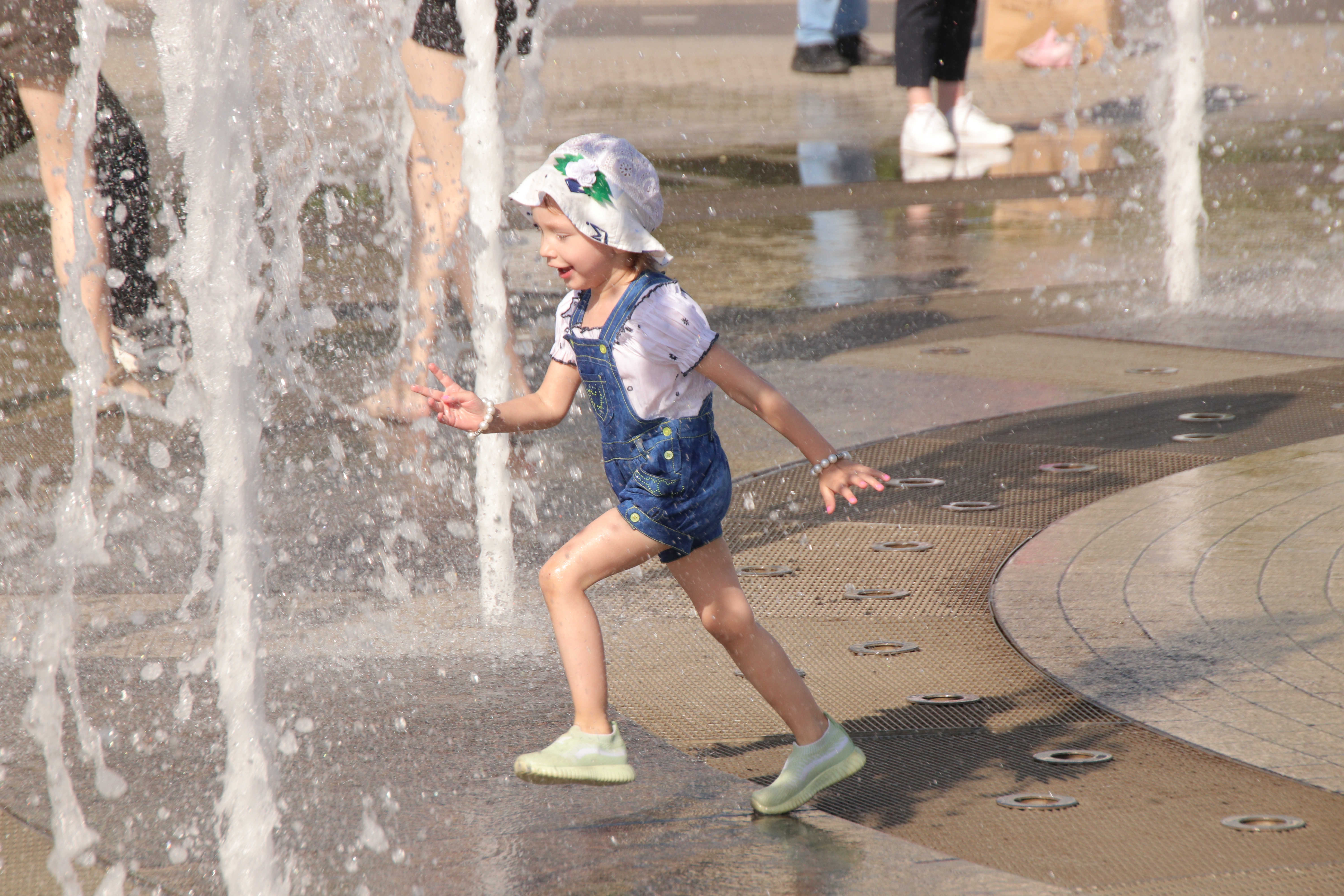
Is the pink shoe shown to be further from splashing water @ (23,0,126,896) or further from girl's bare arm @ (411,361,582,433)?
girl's bare arm @ (411,361,582,433)

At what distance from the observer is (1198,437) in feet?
18.1

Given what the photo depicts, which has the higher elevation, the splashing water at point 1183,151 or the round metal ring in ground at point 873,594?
the splashing water at point 1183,151

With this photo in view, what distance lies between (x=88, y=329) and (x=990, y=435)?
303 cm

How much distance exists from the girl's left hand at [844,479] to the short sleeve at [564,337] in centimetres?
56

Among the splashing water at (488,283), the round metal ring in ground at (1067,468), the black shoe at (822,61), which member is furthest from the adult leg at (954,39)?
the splashing water at (488,283)

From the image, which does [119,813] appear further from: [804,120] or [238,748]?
[804,120]

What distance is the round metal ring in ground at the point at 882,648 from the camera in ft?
12.5

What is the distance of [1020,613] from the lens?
4035mm

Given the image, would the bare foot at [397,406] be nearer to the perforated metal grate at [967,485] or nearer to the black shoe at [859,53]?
the perforated metal grate at [967,485]

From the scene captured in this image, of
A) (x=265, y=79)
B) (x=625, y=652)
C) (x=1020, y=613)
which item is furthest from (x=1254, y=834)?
(x=265, y=79)

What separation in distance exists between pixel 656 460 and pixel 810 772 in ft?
2.12

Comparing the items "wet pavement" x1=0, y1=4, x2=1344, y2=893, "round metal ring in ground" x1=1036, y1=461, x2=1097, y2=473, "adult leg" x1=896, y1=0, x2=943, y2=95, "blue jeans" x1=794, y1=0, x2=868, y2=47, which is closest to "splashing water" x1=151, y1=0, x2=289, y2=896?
"wet pavement" x1=0, y1=4, x2=1344, y2=893

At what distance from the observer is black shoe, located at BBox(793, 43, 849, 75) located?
18125 millimetres

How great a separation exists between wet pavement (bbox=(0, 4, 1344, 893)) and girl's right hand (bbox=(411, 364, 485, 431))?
2.34 feet
